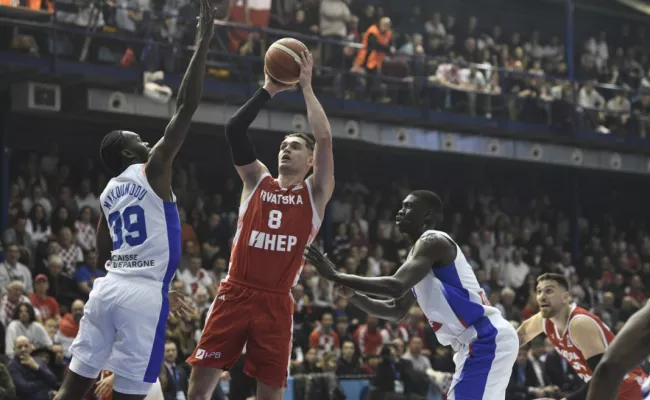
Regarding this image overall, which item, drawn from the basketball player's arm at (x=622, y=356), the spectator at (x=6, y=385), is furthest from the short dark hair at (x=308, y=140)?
the spectator at (x=6, y=385)

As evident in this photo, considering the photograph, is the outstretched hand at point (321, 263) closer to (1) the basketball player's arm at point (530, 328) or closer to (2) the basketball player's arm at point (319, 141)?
(2) the basketball player's arm at point (319, 141)

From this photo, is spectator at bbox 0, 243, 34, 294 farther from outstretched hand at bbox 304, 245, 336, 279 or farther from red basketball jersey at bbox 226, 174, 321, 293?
outstretched hand at bbox 304, 245, 336, 279

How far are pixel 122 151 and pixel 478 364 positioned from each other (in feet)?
8.11

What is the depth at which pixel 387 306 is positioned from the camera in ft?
22.9

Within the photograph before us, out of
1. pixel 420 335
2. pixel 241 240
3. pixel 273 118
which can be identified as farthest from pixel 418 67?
pixel 241 240

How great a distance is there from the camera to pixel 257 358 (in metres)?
6.33

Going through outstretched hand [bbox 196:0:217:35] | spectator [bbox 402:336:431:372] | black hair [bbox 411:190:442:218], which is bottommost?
spectator [bbox 402:336:431:372]

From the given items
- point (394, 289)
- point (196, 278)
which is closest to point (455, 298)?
point (394, 289)

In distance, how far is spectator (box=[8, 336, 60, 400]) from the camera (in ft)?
36.7

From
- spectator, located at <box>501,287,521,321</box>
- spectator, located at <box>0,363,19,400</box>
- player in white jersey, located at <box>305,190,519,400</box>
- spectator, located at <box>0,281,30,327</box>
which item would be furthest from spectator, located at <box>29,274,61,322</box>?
spectator, located at <box>501,287,521,321</box>

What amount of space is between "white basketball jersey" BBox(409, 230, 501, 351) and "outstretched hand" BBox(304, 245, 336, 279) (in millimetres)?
682

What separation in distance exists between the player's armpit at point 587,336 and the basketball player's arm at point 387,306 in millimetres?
1557

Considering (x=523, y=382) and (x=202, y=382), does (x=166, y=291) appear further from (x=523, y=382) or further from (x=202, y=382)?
(x=523, y=382)

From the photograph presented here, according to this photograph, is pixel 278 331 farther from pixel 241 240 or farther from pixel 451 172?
pixel 451 172
